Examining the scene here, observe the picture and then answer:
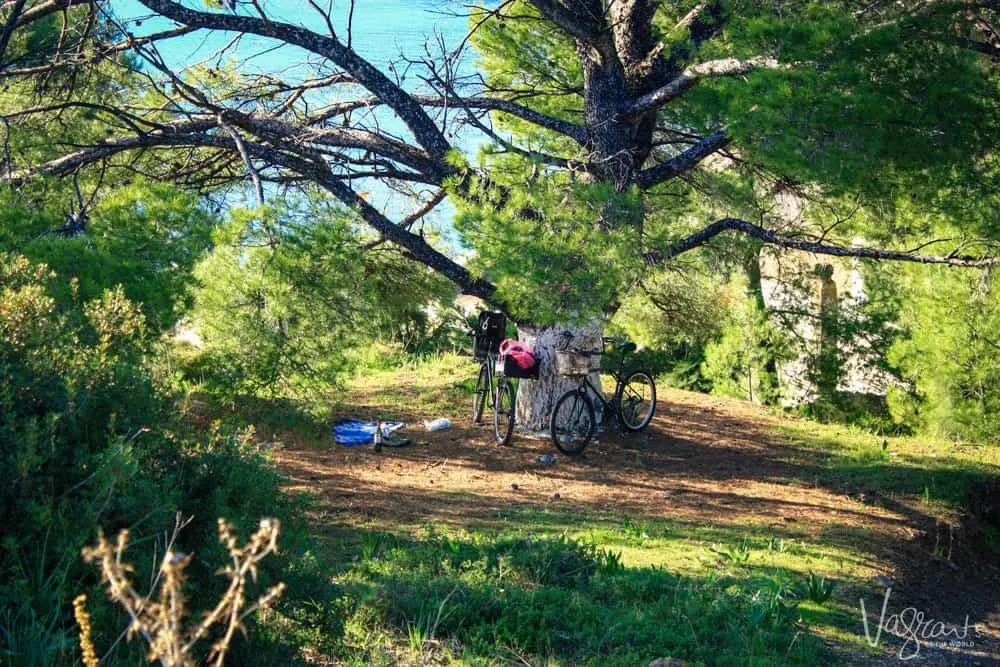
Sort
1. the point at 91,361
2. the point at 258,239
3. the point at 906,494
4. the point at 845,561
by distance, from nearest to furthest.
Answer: the point at 91,361 < the point at 845,561 < the point at 258,239 < the point at 906,494

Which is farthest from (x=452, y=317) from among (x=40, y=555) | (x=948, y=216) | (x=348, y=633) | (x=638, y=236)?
(x=40, y=555)

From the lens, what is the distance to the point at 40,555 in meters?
3.02

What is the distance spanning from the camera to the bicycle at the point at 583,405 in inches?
340

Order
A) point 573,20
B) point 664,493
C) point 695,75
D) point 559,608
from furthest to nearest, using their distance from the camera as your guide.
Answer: point 573,20
point 664,493
point 695,75
point 559,608

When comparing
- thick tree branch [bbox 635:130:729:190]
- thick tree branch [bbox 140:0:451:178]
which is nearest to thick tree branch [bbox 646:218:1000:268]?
thick tree branch [bbox 635:130:729:190]

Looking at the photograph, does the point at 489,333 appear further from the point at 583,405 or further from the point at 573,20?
the point at 573,20

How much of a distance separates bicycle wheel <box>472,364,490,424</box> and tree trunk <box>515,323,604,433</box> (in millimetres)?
342

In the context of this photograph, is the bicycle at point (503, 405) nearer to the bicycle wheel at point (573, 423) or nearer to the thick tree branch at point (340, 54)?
the bicycle wheel at point (573, 423)

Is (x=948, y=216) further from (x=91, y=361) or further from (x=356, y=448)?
(x=91, y=361)

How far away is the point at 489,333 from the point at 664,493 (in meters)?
2.55

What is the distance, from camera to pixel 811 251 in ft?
26.2

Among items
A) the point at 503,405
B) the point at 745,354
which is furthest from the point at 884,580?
the point at 745,354

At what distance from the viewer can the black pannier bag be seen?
9.46 m

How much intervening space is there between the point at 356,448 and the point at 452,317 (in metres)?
5.65
